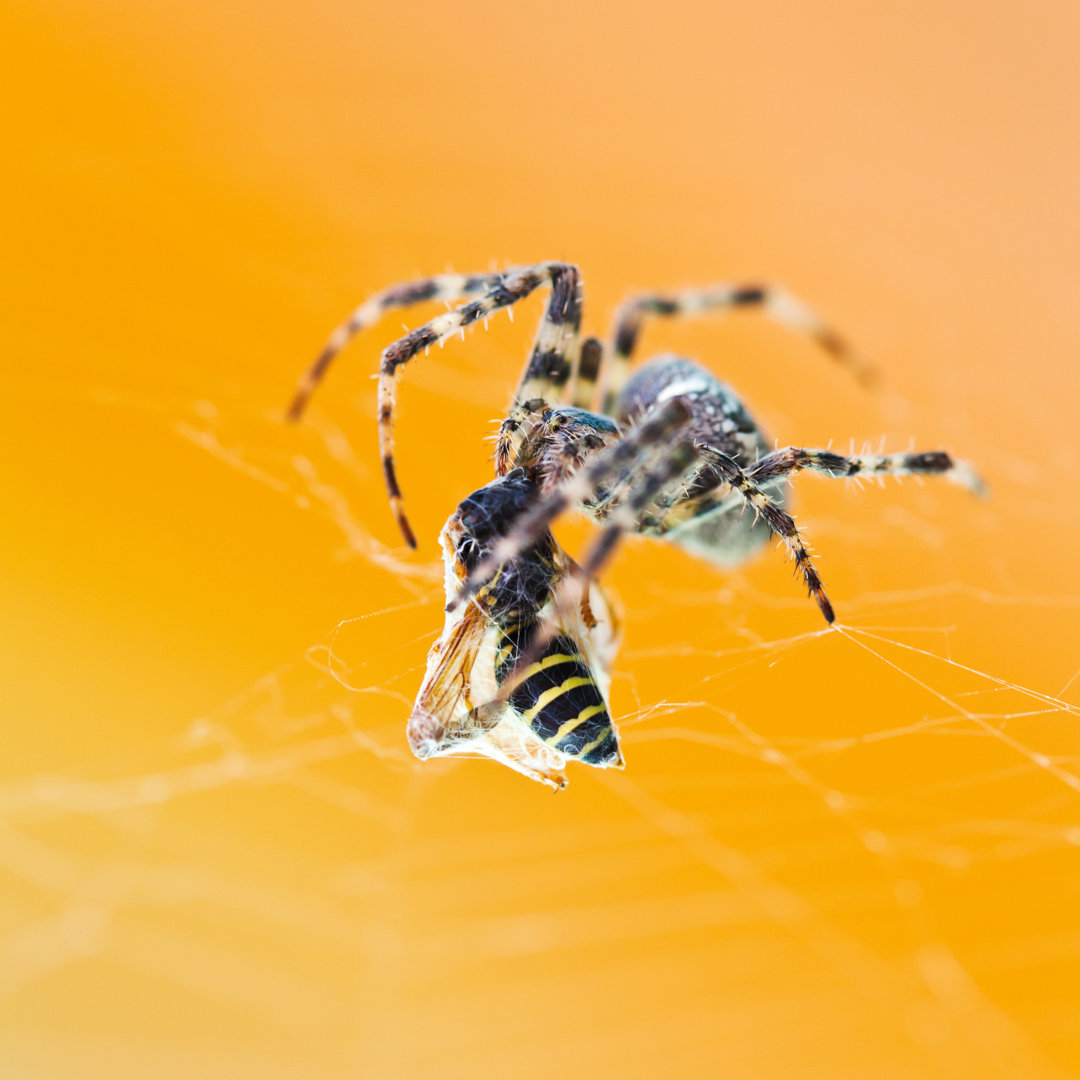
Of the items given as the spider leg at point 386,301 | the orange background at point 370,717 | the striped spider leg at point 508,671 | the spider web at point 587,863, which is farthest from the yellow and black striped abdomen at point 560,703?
the spider leg at point 386,301

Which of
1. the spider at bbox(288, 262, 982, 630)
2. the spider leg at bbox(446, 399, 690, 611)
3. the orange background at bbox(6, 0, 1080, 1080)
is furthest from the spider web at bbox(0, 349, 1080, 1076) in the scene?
the spider leg at bbox(446, 399, 690, 611)

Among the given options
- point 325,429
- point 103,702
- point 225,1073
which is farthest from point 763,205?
point 225,1073

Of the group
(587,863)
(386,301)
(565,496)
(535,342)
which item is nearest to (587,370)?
(535,342)

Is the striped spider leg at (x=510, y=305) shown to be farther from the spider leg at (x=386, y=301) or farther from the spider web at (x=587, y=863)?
the spider web at (x=587, y=863)

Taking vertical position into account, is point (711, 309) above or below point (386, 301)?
above

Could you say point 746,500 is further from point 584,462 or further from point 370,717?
point 370,717

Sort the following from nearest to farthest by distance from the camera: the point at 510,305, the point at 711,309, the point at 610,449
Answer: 1. the point at 610,449
2. the point at 510,305
3. the point at 711,309

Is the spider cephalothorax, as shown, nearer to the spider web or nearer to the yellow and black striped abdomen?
the yellow and black striped abdomen
